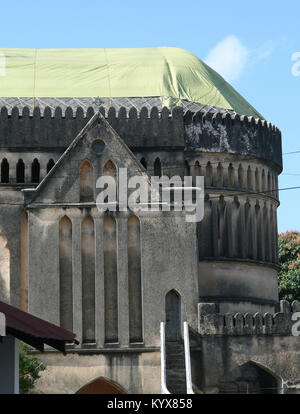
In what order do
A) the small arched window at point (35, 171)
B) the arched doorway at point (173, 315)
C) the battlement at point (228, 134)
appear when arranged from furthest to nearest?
the battlement at point (228, 134)
the small arched window at point (35, 171)
the arched doorway at point (173, 315)

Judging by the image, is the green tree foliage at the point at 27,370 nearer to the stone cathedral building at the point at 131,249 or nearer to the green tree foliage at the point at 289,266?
the stone cathedral building at the point at 131,249

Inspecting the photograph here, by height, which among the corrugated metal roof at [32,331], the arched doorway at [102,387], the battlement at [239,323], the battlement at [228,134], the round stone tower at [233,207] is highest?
the battlement at [228,134]

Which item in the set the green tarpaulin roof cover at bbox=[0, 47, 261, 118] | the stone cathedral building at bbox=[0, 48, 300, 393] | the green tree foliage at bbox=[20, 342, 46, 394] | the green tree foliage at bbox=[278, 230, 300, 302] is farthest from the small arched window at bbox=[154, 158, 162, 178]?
the green tree foliage at bbox=[278, 230, 300, 302]

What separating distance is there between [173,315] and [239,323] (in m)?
2.74

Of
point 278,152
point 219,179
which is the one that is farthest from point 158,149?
point 278,152

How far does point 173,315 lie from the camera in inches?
1838

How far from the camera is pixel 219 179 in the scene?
179 feet

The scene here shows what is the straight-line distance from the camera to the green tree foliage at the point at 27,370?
138 feet

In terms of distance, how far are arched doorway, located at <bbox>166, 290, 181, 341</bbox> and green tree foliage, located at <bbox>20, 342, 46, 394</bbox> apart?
5943 mm

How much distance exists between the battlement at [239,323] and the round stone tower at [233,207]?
255 inches

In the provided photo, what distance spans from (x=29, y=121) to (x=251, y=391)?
15.4 meters

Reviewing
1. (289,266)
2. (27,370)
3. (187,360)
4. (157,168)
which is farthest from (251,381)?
(289,266)

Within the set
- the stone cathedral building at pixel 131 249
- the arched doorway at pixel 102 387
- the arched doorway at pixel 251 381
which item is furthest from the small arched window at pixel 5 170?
the arched doorway at pixel 251 381

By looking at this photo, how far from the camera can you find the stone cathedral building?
45.8 metres
